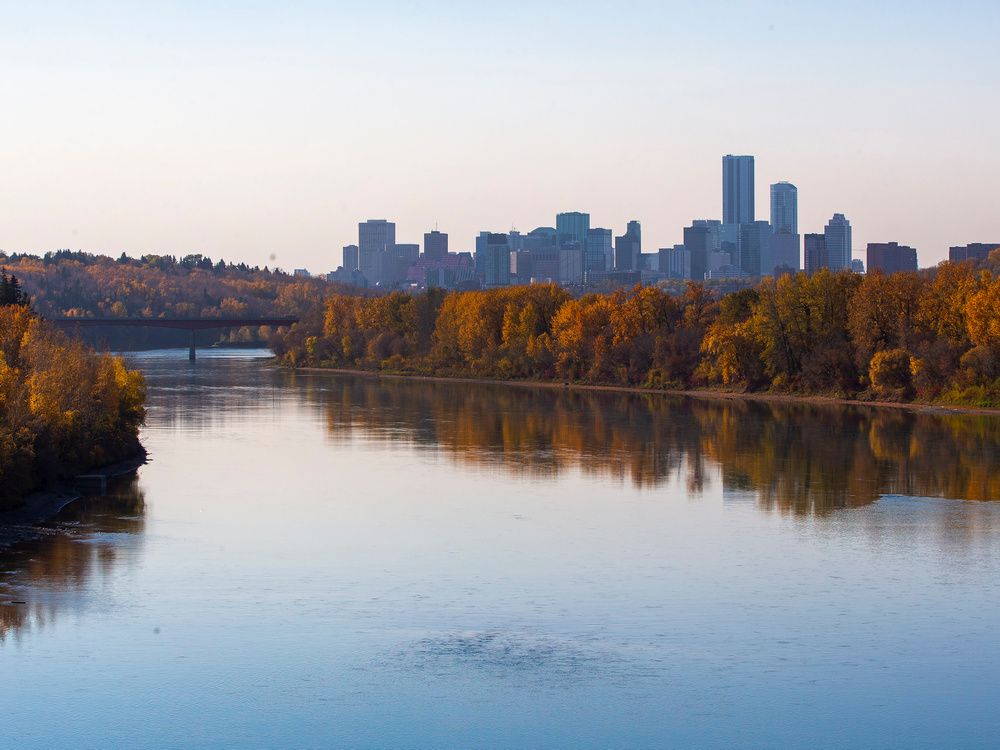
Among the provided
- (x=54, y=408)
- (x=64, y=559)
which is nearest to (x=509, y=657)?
(x=64, y=559)

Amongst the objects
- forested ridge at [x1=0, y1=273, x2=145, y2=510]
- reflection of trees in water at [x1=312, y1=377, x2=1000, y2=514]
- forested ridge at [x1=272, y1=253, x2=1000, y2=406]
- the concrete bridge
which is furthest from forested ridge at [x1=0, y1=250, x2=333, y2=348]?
forested ridge at [x1=0, y1=273, x2=145, y2=510]

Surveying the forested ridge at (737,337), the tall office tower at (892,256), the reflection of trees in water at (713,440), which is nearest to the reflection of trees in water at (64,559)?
the reflection of trees in water at (713,440)

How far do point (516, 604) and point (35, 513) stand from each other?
10.8 m

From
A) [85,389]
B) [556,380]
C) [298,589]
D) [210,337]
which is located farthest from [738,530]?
[210,337]

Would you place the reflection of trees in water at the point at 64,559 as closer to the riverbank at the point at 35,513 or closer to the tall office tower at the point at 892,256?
the riverbank at the point at 35,513

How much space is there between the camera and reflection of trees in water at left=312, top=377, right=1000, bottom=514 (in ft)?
105

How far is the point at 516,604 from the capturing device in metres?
19.9

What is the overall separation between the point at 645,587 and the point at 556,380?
1906 inches

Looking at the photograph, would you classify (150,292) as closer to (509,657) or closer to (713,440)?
(713,440)

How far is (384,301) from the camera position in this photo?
88.1 m

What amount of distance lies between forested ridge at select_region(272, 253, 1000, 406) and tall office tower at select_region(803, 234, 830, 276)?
271ft

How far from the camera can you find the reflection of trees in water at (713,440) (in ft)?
105

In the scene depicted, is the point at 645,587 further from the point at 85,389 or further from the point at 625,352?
the point at 625,352

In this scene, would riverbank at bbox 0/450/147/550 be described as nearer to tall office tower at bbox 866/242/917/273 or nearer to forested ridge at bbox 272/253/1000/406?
forested ridge at bbox 272/253/1000/406
